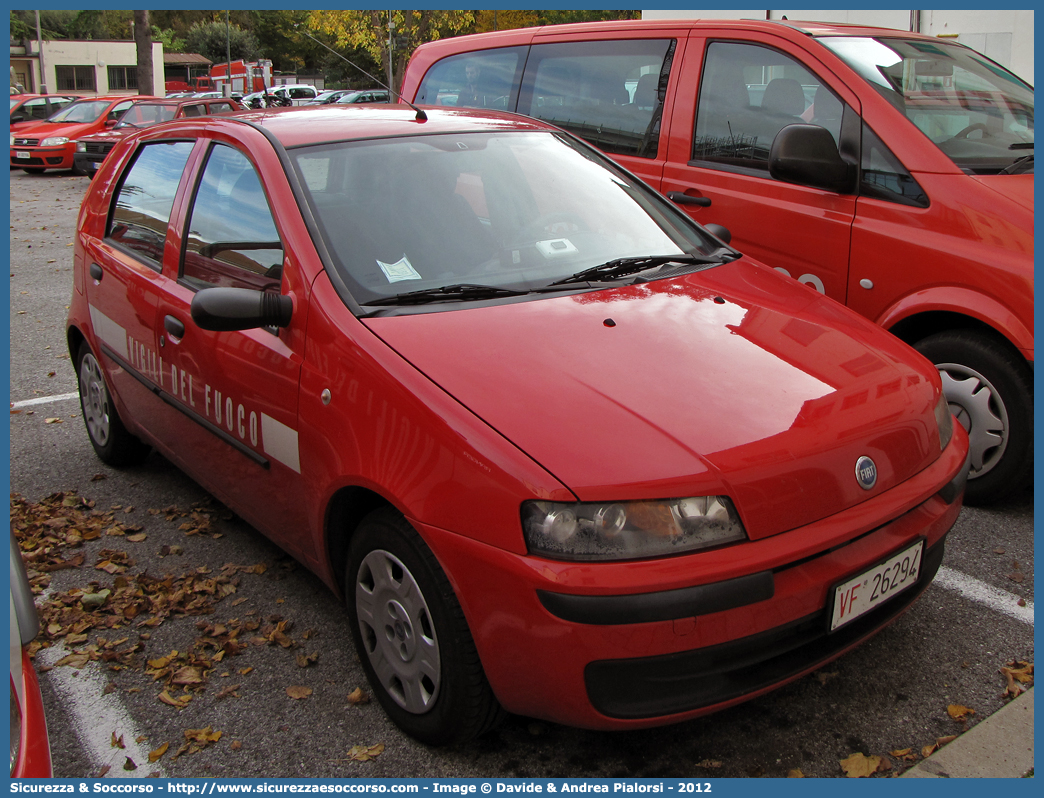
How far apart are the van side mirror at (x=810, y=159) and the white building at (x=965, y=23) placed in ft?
14.9

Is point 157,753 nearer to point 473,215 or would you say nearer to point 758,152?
point 473,215

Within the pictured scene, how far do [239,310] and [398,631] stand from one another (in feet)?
3.45

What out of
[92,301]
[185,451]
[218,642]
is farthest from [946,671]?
[92,301]

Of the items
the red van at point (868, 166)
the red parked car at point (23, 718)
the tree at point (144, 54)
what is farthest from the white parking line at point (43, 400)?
the tree at point (144, 54)

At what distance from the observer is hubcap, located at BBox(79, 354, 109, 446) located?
14.5 ft

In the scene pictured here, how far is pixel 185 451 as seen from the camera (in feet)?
11.9

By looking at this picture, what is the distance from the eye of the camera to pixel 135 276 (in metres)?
3.77

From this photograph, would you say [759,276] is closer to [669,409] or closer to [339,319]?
[669,409]

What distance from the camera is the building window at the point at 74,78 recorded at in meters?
60.3

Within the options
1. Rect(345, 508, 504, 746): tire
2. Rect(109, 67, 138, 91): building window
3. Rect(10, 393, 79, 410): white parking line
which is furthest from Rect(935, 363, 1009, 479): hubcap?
Rect(109, 67, 138, 91): building window

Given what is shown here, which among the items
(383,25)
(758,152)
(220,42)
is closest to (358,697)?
(758,152)

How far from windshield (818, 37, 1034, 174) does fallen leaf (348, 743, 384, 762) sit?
10.6 feet

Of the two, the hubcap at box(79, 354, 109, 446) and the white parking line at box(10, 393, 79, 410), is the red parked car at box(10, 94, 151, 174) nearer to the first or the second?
the white parking line at box(10, 393, 79, 410)

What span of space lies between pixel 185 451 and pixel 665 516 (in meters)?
2.27
